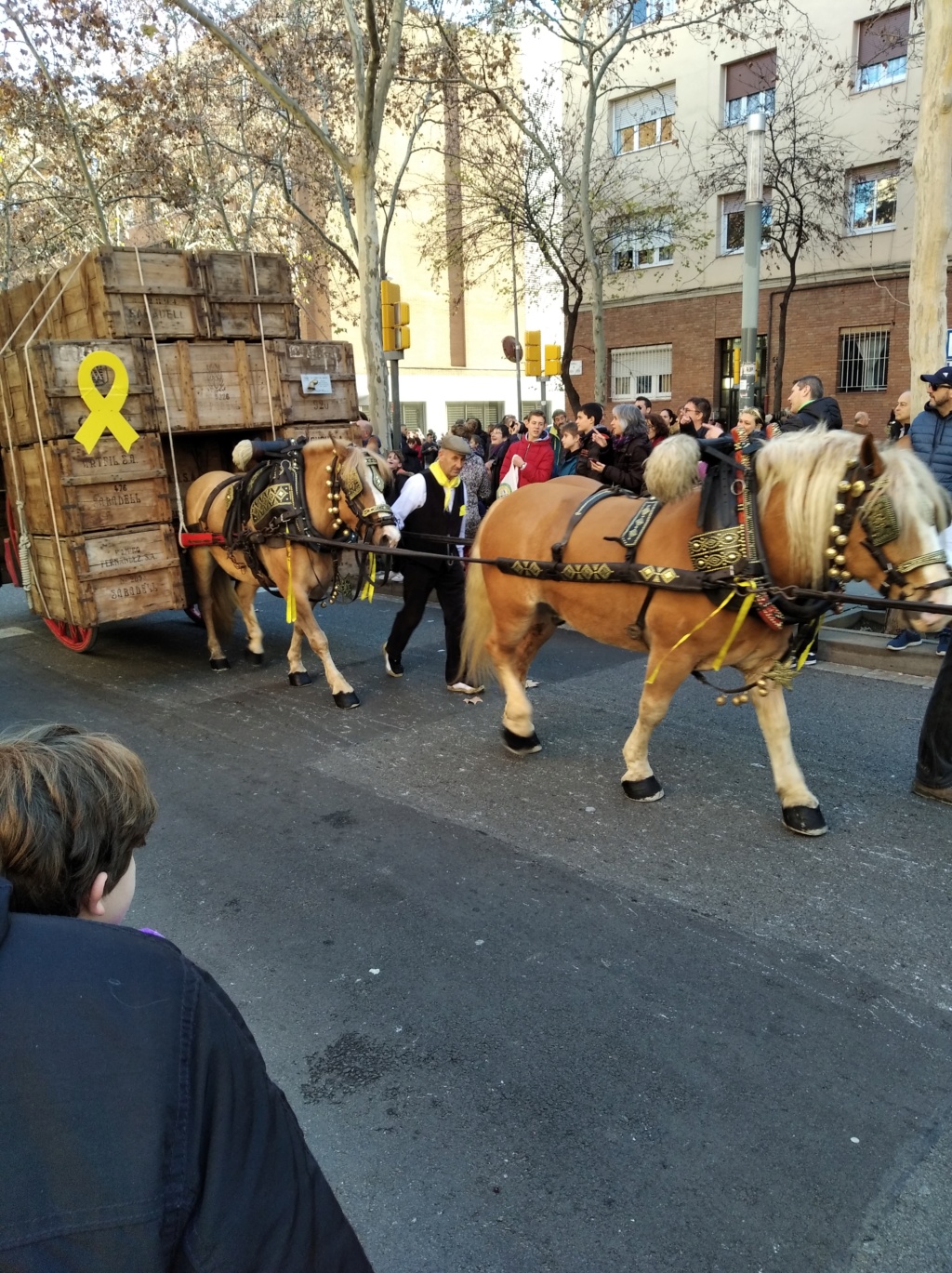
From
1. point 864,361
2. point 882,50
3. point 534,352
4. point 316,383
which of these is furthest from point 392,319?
point 882,50

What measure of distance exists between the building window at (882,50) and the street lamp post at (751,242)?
1243 centimetres

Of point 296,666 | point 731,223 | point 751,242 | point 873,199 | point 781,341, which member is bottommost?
point 296,666

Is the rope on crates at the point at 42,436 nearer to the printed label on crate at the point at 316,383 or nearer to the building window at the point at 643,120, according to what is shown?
the printed label on crate at the point at 316,383

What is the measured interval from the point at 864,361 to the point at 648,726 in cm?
2020

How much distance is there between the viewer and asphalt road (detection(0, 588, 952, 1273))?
2240mm

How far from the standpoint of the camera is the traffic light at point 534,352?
15320mm

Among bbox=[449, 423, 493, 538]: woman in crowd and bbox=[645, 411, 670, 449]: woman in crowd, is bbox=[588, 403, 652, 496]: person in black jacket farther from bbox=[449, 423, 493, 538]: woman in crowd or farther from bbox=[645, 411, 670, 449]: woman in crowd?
bbox=[449, 423, 493, 538]: woman in crowd

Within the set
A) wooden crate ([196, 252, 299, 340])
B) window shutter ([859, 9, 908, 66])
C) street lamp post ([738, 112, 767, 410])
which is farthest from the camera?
window shutter ([859, 9, 908, 66])

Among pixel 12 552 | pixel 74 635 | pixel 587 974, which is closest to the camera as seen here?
pixel 587 974

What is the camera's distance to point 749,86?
21578 millimetres

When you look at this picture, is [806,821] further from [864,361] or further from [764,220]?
[764,220]

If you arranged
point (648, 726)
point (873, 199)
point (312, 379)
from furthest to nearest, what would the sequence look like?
point (873, 199) < point (312, 379) < point (648, 726)

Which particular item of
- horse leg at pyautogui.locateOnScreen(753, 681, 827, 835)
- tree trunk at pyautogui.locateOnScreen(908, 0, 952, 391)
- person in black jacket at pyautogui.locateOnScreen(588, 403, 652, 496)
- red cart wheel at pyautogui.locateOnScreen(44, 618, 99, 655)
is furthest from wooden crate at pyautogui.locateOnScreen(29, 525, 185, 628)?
tree trunk at pyautogui.locateOnScreen(908, 0, 952, 391)

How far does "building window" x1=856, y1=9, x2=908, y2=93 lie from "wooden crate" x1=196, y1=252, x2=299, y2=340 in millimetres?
17894
